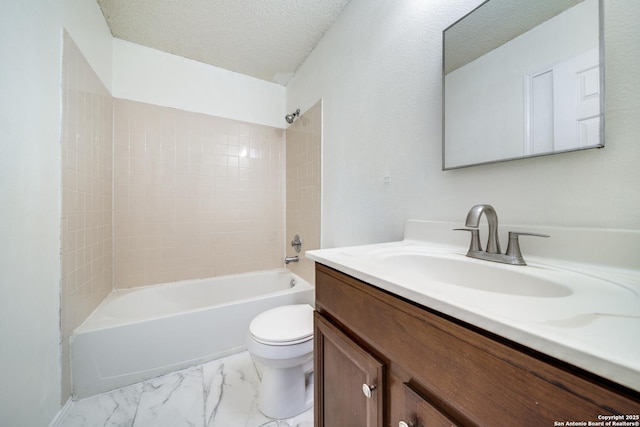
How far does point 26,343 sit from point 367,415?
1261 millimetres

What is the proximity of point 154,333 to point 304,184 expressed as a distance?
143cm

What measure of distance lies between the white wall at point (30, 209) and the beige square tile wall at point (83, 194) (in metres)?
0.07

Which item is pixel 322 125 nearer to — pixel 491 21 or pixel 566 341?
pixel 491 21

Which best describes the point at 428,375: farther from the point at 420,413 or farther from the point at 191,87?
the point at 191,87

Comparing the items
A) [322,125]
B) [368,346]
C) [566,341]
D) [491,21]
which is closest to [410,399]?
Result: [368,346]

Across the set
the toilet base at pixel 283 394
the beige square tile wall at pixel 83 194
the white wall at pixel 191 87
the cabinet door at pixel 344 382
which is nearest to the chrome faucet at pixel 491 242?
the cabinet door at pixel 344 382

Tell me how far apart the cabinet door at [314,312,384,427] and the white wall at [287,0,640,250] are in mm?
585

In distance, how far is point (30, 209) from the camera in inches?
34.1

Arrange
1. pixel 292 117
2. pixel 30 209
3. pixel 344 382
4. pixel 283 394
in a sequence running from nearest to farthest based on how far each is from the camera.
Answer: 1. pixel 344 382
2. pixel 30 209
3. pixel 283 394
4. pixel 292 117

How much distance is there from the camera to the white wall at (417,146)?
525mm

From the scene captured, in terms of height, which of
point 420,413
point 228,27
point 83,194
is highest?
point 228,27

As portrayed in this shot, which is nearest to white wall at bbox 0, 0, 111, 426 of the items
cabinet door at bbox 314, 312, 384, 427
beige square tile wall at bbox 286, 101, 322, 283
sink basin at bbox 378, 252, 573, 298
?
cabinet door at bbox 314, 312, 384, 427

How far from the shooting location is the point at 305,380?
122cm

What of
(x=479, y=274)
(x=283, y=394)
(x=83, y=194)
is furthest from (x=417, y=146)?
(x=83, y=194)
